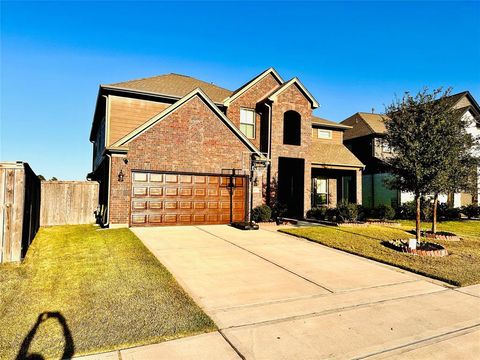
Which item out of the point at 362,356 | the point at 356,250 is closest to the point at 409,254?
the point at 356,250

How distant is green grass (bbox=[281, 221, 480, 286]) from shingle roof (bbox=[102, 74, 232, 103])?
34.4ft

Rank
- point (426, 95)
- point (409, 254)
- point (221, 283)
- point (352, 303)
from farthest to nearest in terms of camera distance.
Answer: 1. point (426, 95)
2. point (409, 254)
3. point (221, 283)
4. point (352, 303)

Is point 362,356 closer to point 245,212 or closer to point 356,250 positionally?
point 356,250

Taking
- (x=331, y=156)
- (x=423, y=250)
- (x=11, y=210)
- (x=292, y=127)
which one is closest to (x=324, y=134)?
(x=331, y=156)

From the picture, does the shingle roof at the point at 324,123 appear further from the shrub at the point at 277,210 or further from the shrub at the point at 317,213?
the shrub at the point at 277,210

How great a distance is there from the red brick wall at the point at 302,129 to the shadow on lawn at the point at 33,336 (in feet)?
48.2

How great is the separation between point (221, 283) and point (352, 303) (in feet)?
8.37

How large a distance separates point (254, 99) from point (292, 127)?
11.0 ft

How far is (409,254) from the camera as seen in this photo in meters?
9.66

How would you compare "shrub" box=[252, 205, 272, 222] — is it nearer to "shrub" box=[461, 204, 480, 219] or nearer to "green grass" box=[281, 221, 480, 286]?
"green grass" box=[281, 221, 480, 286]

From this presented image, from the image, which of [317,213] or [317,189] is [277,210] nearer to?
[317,213]

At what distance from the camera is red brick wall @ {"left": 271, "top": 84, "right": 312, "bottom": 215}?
18.6 m

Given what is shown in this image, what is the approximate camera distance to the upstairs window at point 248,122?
19.3 meters

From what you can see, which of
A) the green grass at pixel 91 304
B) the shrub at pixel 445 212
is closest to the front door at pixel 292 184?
the shrub at pixel 445 212
